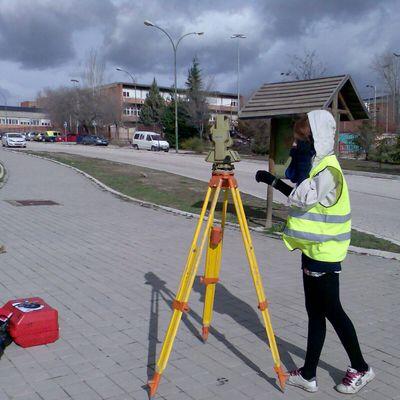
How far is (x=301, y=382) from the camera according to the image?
11.8ft

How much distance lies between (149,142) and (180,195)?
3513cm

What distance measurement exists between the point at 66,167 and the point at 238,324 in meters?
19.8

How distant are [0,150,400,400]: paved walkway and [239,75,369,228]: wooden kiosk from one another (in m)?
1.92

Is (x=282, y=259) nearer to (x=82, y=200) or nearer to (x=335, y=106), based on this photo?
(x=335, y=106)

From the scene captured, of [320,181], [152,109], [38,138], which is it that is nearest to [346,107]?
[320,181]

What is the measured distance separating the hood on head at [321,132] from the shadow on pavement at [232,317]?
167 centimetres

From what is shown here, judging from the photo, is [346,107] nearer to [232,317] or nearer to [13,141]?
[232,317]

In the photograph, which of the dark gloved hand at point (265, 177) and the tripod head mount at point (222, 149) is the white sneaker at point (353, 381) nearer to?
the dark gloved hand at point (265, 177)

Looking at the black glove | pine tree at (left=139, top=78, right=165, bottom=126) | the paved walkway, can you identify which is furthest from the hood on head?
pine tree at (left=139, top=78, right=165, bottom=126)

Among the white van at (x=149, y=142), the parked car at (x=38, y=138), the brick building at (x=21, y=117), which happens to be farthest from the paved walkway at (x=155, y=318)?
the brick building at (x=21, y=117)

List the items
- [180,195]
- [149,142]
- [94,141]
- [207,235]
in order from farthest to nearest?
[94,141] → [149,142] → [180,195] → [207,235]

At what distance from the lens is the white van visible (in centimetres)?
4894

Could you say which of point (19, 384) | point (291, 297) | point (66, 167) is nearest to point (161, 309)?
point (291, 297)

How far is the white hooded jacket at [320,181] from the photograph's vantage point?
3.24m
